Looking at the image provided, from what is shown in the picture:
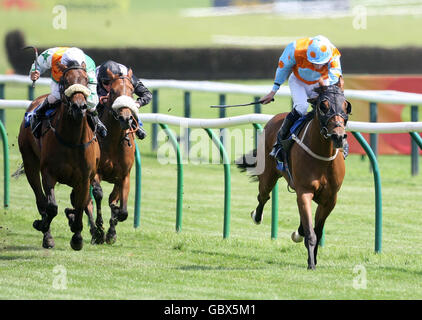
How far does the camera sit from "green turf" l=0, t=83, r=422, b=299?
20.1 ft

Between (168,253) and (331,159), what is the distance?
5.24ft

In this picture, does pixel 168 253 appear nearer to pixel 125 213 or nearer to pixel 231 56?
pixel 125 213

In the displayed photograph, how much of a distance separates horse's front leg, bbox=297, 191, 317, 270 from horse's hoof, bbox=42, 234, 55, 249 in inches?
84.5

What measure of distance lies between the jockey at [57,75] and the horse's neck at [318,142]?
5.22 ft

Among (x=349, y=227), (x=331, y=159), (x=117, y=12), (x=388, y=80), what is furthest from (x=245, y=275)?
(x=117, y=12)

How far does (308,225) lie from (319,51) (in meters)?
1.20

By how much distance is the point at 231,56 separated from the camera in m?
23.7

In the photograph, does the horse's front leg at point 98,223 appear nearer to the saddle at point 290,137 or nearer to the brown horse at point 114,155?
the brown horse at point 114,155

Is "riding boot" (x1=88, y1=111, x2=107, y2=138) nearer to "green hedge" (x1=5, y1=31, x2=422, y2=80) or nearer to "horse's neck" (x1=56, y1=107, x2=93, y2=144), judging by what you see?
"horse's neck" (x1=56, y1=107, x2=93, y2=144)

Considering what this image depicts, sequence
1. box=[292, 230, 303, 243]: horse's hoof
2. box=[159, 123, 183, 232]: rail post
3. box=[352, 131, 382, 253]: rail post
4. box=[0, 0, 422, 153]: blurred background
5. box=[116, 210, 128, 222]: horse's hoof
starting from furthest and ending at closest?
box=[0, 0, 422, 153]: blurred background, box=[159, 123, 183, 232]: rail post, box=[116, 210, 128, 222]: horse's hoof, box=[292, 230, 303, 243]: horse's hoof, box=[352, 131, 382, 253]: rail post

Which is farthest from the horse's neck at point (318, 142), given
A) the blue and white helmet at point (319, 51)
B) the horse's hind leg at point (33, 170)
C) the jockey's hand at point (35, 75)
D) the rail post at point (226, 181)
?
the horse's hind leg at point (33, 170)

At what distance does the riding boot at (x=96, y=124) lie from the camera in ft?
24.7

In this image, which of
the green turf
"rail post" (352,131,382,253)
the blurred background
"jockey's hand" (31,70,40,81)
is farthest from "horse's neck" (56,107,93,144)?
the blurred background
